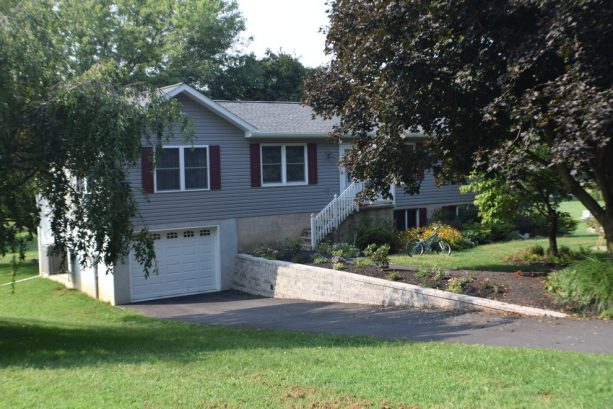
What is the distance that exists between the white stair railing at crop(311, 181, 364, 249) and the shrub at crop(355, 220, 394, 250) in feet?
2.55

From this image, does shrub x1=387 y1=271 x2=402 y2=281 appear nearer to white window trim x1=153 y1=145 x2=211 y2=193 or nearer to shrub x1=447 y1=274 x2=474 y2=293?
shrub x1=447 y1=274 x2=474 y2=293

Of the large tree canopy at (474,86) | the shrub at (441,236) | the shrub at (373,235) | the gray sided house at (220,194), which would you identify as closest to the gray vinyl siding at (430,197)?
the gray sided house at (220,194)

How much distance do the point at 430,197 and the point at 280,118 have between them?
729cm

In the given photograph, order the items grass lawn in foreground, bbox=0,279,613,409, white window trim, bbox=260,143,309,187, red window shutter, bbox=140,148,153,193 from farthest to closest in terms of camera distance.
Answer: white window trim, bbox=260,143,309,187, red window shutter, bbox=140,148,153,193, grass lawn in foreground, bbox=0,279,613,409

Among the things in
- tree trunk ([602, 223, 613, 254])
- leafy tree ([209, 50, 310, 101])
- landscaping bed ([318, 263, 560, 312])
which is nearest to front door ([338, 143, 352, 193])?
landscaping bed ([318, 263, 560, 312])

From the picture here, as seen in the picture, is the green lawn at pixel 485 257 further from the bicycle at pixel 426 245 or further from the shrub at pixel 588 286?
the shrub at pixel 588 286

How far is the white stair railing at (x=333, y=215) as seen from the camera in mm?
21203

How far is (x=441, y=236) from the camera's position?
21.5m

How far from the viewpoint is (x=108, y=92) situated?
Result: 36.9ft

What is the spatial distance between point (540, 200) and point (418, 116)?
5.79m

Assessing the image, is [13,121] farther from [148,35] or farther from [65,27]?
[148,35]

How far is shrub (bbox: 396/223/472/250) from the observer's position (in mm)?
21641

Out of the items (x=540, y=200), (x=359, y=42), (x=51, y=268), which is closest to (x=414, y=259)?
(x=540, y=200)

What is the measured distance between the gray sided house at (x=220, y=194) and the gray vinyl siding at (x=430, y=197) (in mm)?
1742
